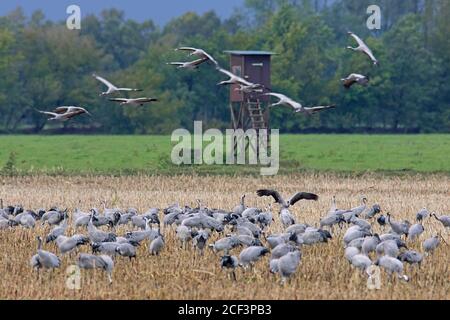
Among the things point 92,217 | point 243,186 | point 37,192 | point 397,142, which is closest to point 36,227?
point 92,217

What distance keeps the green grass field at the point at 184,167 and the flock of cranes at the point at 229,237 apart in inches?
609

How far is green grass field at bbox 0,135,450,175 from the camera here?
122 ft

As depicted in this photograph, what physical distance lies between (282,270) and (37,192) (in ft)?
48.8

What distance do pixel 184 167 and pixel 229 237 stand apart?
70.0 feet

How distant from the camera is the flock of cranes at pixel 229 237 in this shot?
14.8 meters

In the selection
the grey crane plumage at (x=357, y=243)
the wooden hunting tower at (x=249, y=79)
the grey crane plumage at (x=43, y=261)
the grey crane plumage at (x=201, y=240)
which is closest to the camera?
the grey crane plumage at (x=43, y=261)

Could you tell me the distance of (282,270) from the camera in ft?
46.6

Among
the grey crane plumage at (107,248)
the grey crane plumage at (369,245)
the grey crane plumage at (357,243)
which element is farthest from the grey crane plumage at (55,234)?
the grey crane plumage at (369,245)

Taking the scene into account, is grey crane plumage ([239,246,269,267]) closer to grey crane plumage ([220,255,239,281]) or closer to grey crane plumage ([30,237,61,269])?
grey crane plumage ([220,255,239,281])

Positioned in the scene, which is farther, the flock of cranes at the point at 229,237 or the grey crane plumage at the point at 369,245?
the grey crane plumage at the point at 369,245

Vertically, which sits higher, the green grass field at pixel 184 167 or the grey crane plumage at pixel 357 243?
the grey crane plumage at pixel 357 243

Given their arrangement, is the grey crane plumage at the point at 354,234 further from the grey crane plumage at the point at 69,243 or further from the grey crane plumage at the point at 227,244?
the grey crane plumage at the point at 69,243

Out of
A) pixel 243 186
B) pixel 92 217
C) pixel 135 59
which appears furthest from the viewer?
pixel 135 59
